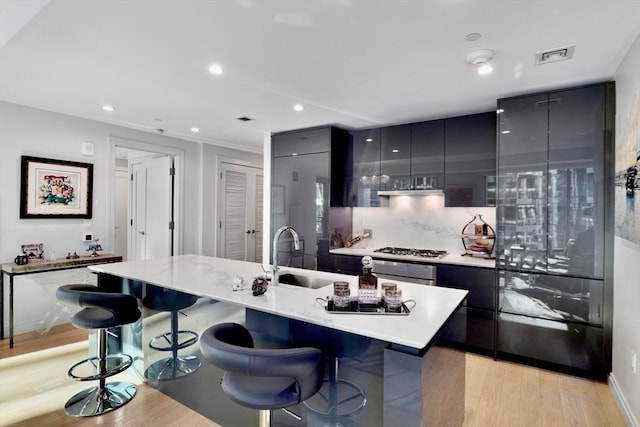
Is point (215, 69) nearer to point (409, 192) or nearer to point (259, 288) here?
point (259, 288)

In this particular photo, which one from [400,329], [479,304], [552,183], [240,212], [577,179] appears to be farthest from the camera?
[240,212]

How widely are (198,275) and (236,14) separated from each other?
5.40 feet

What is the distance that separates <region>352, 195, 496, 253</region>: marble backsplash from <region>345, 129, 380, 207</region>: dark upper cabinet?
0.33 meters

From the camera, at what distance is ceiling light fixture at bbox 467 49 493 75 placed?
2146mm

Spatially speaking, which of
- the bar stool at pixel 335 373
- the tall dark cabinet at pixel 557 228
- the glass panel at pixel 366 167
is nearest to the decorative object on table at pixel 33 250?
the bar stool at pixel 335 373

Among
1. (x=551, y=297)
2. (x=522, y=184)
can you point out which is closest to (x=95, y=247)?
(x=522, y=184)

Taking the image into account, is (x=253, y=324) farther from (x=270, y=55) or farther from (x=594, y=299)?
(x=594, y=299)

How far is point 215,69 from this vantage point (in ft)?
8.11

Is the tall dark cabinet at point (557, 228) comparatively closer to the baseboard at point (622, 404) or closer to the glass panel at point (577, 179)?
the glass panel at point (577, 179)

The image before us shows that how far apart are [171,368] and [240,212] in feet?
12.0

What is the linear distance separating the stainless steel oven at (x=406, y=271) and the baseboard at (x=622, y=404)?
145 cm

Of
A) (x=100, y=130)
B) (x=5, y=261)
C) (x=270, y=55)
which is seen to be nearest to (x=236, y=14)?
(x=270, y=55)

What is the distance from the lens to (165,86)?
2848 millimetres

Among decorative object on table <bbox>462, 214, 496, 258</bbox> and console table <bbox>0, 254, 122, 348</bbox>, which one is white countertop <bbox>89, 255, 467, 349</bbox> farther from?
decorative object on table <bbox>462, 214, 496, 258</bbox>
